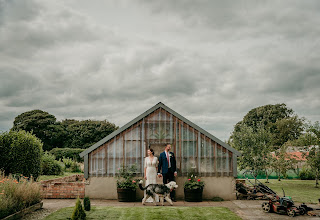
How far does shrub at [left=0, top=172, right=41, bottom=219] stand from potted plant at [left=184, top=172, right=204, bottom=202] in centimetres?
520

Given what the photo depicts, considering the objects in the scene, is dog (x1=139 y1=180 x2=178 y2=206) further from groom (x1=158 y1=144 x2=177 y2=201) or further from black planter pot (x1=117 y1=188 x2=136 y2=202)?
black planter pot (x1=117 y1=188 x2=136 y2=202)

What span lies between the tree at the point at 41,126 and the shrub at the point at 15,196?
30.5 metres

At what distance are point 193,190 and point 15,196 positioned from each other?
5.93 meters

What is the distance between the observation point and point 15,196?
8672mm

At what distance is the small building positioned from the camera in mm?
11734

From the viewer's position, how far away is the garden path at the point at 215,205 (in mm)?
8844

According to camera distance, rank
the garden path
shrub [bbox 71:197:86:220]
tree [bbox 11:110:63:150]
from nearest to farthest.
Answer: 1. shrub [bbox 71:197:86:220]
2. the garden path
3. tree [bbox 11:110:63:150]

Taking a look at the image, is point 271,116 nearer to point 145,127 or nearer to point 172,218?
point 145,127

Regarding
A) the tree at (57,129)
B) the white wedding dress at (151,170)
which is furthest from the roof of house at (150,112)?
the tree at (57,129)

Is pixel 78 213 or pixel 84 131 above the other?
pixel 84 131

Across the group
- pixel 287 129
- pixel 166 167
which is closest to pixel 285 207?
pixel 166 167

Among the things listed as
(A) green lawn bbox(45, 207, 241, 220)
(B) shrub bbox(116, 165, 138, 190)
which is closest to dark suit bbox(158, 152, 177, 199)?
(B) shrub bbox(116, 165, 138, 190)

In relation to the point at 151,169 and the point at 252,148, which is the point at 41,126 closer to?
the point at 252,148

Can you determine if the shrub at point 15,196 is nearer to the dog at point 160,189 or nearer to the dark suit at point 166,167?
the dog at point 160,189
